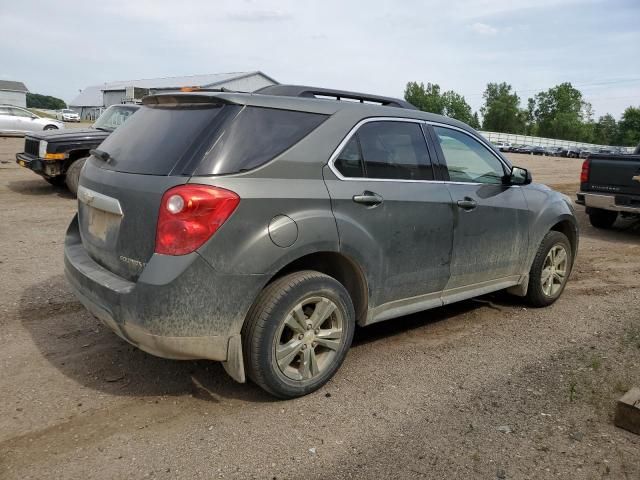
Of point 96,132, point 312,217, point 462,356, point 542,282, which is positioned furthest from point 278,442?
point 96,132

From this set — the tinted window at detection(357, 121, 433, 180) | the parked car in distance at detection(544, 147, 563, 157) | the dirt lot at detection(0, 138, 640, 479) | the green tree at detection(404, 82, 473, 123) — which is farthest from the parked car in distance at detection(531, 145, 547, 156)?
the tinted window at detection(357, 121, 433, 180)

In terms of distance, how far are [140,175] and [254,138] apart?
69 cm

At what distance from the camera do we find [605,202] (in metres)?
9.30

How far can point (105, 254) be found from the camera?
11.1 feet

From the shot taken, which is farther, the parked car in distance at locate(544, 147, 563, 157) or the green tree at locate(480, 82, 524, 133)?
the green tree at locate(480, 82, 524, 133)

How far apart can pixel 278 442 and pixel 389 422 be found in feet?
2.24

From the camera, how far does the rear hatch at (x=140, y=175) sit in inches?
122

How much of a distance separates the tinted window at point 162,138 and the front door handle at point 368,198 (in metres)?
1.02

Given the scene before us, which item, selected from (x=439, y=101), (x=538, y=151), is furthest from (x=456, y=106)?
(x=538, y=151)

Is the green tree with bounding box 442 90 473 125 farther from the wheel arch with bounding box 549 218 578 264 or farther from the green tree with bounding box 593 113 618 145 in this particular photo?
the wheel arch with bounding box 549 218 578 264

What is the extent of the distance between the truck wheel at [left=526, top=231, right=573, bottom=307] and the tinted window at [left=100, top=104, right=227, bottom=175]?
3427 mm

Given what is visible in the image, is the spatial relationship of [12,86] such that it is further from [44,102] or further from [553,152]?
[553,152]

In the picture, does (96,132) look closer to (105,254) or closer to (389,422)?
(105,254)

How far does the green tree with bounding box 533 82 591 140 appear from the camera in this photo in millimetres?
121312
